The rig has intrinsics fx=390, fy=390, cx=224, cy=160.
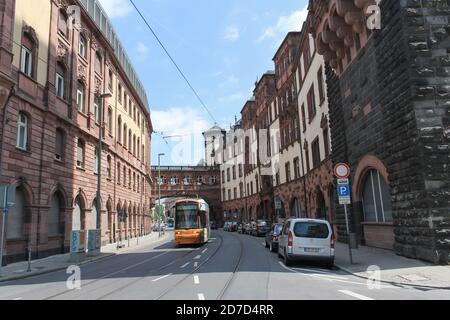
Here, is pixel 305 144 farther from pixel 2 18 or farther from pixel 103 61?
pixel 2 18

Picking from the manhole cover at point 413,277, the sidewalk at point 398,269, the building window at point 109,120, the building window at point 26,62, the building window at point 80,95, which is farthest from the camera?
the building window at point 109,120

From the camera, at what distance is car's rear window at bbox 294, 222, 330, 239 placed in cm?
1395

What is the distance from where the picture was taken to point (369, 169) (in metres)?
18.7

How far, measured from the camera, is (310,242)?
45.4ft

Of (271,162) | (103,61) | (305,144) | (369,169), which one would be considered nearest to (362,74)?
(369,169)

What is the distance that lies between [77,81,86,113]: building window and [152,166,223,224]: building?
157ft

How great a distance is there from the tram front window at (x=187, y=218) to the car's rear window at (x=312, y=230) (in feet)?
38.5

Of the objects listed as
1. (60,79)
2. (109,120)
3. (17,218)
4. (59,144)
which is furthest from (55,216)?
(109,120)

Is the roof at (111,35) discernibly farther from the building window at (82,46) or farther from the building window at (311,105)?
the building window at (311,105)

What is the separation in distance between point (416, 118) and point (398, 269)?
510 centimetres

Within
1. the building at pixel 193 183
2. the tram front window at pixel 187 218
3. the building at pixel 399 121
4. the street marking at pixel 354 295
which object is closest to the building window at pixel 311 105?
the building at pixel 399 121

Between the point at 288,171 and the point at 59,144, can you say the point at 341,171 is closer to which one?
the point at 59,144

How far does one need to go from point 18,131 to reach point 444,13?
750 inches

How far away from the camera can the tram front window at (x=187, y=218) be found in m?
25.1
